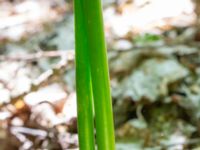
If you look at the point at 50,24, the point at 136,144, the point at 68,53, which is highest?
the point at 50,24

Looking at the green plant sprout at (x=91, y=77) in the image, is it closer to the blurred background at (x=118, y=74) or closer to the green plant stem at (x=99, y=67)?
the green plant stem at (x=99, y=67)

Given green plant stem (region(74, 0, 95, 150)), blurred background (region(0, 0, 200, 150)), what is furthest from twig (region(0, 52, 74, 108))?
green plant stem (region(74, 0, 95, 150))

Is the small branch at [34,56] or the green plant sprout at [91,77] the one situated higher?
the small branch at [34,56]

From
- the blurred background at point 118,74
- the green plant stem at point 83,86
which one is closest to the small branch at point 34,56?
the blurred background at point 118,74

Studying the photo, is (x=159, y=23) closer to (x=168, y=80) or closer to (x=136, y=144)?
(x=168, y=80)

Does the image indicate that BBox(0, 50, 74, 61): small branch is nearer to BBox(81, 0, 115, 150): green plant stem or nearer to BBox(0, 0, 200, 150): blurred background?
BBox(0, 0, 200, 150): blurred background

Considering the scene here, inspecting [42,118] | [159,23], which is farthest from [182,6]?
[42,118]
